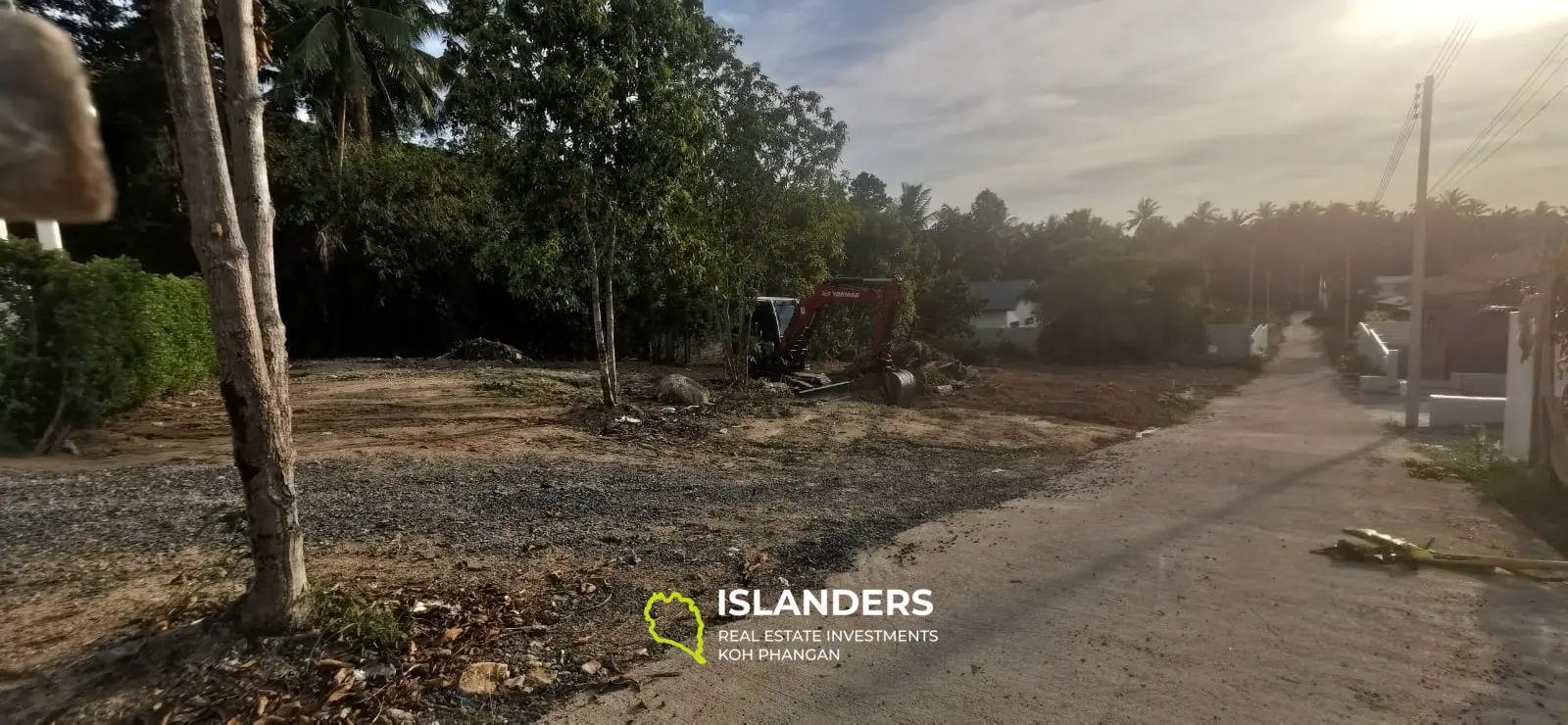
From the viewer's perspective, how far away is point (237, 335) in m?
3.30

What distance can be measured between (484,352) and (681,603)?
58.2ft

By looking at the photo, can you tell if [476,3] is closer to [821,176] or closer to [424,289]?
[821,176]

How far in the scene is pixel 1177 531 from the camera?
6094 mm

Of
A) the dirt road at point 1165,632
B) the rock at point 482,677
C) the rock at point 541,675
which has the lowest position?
the dirt road at point 1165,632

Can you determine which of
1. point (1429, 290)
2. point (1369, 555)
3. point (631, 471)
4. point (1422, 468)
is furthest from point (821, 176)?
point (1429, 290)

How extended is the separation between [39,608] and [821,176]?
13.0m

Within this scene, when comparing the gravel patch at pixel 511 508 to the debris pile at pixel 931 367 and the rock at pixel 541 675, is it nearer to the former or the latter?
the rock at pixel 541 675

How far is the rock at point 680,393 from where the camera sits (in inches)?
493

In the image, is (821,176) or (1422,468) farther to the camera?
(821,176)

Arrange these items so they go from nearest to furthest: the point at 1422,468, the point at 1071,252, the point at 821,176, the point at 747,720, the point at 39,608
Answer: the point at 747,720 → the point at 39,608 → the point at 1422,468 → the point at 821,176 → the point at 1071,252

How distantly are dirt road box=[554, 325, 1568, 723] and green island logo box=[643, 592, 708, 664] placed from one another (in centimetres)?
10

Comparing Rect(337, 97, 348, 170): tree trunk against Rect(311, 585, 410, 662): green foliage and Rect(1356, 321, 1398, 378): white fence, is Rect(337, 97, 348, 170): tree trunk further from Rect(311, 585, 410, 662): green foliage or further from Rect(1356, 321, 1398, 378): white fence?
Rect(1356, 321, 1398, 378): white fence

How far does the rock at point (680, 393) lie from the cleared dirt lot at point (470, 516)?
35 centimetres

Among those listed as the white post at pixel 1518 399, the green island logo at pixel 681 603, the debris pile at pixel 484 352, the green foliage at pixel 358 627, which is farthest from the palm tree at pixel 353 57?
the white post at pixel 1518 399
